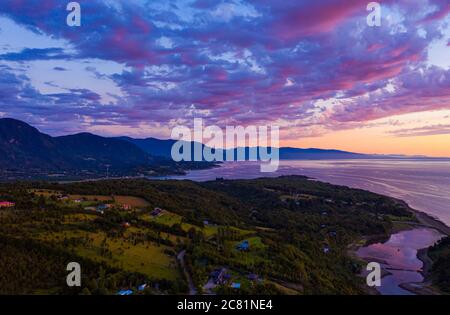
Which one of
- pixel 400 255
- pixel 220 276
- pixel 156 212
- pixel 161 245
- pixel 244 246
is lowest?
pixel 400 255

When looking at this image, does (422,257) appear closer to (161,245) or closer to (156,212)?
(161,245)

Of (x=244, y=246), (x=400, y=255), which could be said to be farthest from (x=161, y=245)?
(x=400, y=255)

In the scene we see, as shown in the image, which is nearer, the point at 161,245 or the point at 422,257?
the point at 161,245

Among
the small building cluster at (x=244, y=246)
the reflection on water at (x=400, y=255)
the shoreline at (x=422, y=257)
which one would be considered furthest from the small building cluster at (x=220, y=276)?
the reflection on water at (x=400, y=255)

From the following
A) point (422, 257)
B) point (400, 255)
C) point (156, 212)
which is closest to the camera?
point (422, 257)

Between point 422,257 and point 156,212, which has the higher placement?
point 156,212

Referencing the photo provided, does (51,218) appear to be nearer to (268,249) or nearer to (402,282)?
(268,249)

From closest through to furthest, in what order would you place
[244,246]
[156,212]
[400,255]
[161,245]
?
[161,245] < [244,246] < [400,255] < [156,212]
